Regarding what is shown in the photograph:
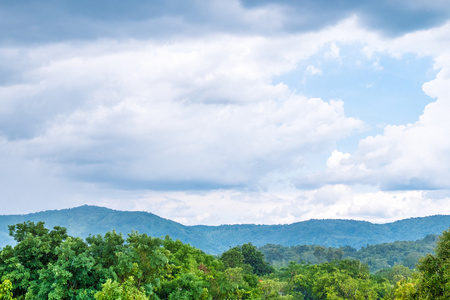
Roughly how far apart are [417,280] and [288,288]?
5003 centimetres

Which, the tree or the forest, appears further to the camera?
the forest

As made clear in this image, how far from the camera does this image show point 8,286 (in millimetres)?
18469

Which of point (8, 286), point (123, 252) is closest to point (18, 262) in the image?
point (123, 252)

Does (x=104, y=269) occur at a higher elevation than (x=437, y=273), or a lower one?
higher

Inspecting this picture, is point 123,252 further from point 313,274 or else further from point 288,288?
point 313,274

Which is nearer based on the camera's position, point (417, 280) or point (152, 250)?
point (417, 280)

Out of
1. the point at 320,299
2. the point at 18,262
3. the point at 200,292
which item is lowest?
the point at 320,299

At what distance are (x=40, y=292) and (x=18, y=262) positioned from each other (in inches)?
156

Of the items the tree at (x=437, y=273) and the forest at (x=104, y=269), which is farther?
the forest at (x=104, y=269)

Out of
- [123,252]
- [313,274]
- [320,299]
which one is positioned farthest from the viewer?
[313,274]

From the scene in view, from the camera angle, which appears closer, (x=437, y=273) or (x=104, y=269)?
(x=437, y=273)

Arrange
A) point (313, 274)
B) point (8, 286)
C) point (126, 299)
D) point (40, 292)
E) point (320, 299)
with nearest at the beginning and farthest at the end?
1. point (8, 286)
2. point (126, 299)
3. point (40, 292)
4. point (320, 299)
5. point (313, 274)

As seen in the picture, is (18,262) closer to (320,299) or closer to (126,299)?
(126,299)

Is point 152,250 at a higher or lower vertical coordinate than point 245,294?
higher
